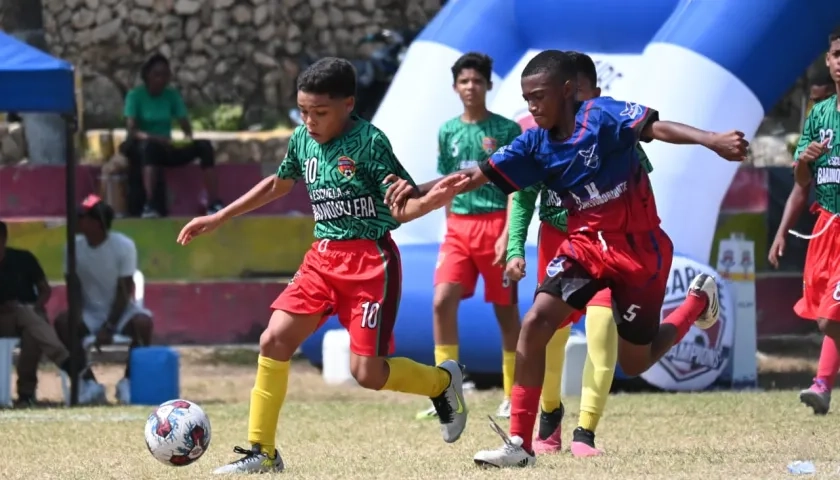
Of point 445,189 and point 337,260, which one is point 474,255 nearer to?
point 337,260

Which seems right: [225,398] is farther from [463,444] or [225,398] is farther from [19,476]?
[19,476]

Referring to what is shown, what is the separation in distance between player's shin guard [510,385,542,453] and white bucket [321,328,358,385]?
5433mm

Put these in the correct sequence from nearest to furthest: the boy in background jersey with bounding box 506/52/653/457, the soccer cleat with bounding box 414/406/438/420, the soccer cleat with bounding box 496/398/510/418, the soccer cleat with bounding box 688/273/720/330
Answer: the boy in background jersey with bounding box 506/52/653/457, the soccer cleat with bounding box 688/273/720/330, the soccer cleat with bounding box 496/398/510/418, the soccer cleat with bounding box 414/406/438/420

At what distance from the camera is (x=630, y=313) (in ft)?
23.3

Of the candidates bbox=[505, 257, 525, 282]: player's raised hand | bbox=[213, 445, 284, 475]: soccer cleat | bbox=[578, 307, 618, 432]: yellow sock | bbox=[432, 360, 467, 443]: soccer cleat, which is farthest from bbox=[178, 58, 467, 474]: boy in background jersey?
bbox=[578, 307, 618, 432]: yellow sock

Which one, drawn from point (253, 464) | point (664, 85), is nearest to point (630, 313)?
point (253, 464)

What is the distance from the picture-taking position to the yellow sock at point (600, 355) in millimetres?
7664

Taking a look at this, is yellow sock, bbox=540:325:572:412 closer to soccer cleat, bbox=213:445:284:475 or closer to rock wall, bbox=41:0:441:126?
soccer cleat, bbox=213:445:284:475

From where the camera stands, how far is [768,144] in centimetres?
1805

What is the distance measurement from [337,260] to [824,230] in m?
3.27

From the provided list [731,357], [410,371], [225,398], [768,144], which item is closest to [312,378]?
[225,398]

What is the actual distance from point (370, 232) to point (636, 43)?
5.81 m

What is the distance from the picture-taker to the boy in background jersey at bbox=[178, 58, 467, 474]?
6957 mm

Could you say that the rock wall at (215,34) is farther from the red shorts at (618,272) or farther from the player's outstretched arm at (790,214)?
the red shorts at (618,272)
